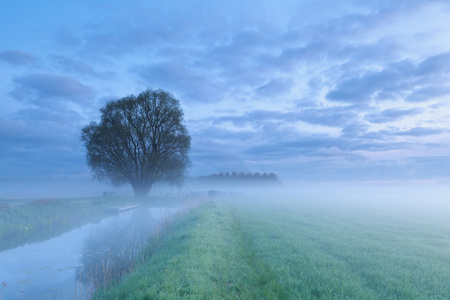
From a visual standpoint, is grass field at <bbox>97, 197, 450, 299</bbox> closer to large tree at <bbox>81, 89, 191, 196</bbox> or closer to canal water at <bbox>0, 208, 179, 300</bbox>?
canal water at <bbox>0, 208, 179, 300</bbox>

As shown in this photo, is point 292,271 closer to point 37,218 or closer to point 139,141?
point 37,218

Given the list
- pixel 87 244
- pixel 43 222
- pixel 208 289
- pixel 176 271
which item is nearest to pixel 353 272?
pixel 208 289

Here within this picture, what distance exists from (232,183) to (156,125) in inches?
4887

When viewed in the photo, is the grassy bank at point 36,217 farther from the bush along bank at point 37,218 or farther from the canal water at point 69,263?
the canal water at point 69,263

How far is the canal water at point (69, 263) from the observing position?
1070cm

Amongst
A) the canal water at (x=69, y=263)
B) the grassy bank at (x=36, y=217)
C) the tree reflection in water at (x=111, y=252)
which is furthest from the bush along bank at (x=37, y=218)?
the tree reflection in water at (x=111, y=252)

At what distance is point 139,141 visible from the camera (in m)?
45.2

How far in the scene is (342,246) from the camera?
13102 mm

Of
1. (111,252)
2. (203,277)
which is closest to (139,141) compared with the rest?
(111,252)

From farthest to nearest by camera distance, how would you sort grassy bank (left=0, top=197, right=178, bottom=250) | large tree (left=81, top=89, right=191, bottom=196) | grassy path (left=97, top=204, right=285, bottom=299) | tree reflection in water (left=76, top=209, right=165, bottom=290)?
large tree (left=81, top=89, right=191, bottom=196)
grassy bank (left=0, top=197, right=178, bottom=250)
tree reflection in water (left=76, top=209, right=165, bottom=290)
grassy path (left=97, top=204, right=285, bottom=299)

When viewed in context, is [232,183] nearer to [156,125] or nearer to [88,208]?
[156,125]

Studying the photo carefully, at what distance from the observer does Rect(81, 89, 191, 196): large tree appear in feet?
Answer: 145

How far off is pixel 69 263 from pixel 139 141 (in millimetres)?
32377

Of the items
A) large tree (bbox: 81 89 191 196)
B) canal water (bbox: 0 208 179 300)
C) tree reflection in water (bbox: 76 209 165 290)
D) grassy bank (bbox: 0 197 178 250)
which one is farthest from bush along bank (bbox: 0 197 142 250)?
large tree (bbox: 81 89 191 196)
